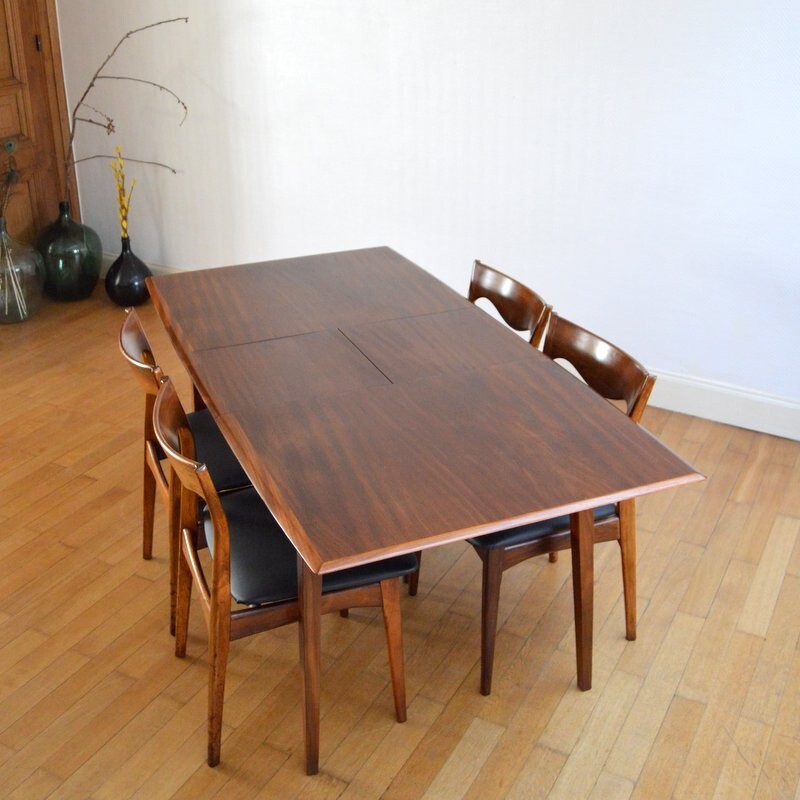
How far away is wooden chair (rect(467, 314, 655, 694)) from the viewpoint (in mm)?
2348

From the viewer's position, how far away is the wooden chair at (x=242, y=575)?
2.08 meters

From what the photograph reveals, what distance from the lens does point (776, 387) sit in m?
3.71

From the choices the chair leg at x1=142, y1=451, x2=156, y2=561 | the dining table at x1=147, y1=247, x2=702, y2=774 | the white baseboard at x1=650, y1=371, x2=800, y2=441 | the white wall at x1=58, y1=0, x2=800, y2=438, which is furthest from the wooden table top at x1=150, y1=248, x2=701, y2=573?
the white baseboard at x1=650, y1=371, x2=800, y2=441

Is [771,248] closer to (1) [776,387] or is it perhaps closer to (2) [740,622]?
(1) [776,387]

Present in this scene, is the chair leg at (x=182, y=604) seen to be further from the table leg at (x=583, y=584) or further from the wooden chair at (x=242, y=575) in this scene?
the table leg at (x=583, y=584)

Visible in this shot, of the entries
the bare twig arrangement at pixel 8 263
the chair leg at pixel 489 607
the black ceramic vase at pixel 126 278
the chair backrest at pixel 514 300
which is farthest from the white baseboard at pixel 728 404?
the bare twig arrangement at pixel 8 263

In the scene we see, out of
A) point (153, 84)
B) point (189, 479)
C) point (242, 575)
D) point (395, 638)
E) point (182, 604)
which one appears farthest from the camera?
point (153, 84)

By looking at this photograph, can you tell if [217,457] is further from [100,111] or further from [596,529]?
[100,111]

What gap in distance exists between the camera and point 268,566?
7.09 ft

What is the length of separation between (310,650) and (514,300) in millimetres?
1301

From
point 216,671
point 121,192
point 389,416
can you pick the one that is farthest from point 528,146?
point 216,671

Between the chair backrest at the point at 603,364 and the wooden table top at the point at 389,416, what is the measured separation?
9 centimetres

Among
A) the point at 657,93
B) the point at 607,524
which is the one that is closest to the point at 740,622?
the point at 607,524

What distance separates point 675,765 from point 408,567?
0.77 meters
